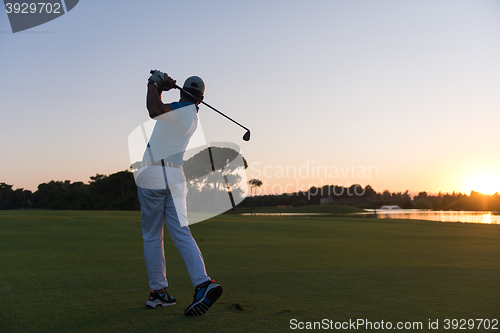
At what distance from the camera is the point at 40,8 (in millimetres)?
7617

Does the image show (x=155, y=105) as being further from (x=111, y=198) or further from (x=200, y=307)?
(x=111, y=198)

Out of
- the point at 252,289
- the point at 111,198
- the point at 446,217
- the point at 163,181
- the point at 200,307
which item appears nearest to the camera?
the point at 200,307

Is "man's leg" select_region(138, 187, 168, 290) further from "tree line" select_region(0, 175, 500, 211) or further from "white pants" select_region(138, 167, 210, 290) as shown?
"tree line" select_region(0, 175, 500, 211)

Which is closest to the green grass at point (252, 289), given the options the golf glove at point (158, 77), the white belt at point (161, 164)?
the white belt at point (161, 164)

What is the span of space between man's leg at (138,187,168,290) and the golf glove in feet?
3.62

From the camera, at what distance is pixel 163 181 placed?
3588mm

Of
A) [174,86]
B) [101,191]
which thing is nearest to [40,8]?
[174,86]

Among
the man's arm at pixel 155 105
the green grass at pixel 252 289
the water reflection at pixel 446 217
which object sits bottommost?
the water reflection at pixel 446 217

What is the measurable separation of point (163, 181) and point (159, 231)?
535 mm

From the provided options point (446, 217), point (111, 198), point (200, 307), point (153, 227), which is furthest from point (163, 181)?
point (111, 198)

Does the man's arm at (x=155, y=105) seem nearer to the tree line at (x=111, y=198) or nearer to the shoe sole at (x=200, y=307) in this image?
the shoe sole at (x=200, y=307)

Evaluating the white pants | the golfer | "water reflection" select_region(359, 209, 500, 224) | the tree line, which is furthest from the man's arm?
the tree line

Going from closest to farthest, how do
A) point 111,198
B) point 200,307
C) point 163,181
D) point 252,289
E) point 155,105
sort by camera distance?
point 200,307, point 155,105, point 163,181, point 252,289, point 111,198

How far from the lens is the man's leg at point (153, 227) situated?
3.57m
